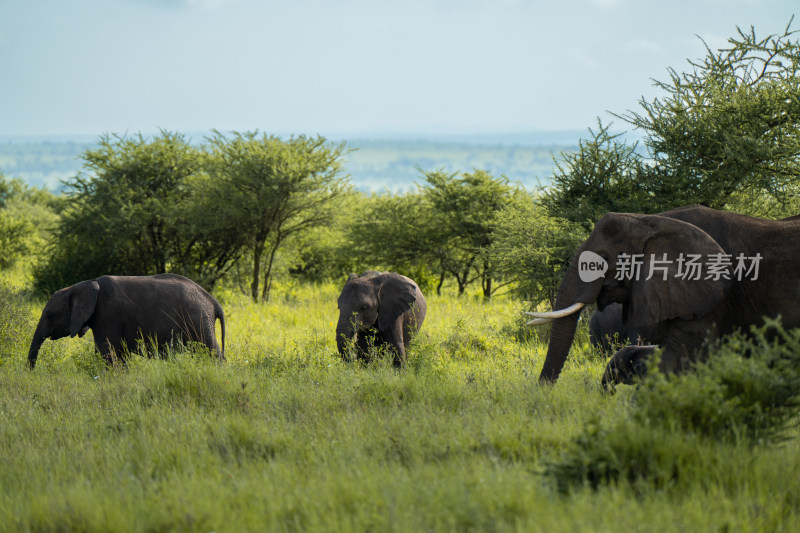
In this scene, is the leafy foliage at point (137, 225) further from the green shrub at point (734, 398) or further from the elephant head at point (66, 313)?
the green shrub at point (734, 398)

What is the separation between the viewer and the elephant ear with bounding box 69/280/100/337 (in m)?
9.02

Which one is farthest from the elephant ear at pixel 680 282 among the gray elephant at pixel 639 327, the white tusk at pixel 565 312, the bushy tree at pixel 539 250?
the bushy tree at pixel 539 250

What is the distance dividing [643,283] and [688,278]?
14.2 inches

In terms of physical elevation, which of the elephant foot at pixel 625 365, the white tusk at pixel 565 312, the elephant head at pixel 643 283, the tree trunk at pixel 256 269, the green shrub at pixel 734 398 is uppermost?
the elephant head at pixel 643 283

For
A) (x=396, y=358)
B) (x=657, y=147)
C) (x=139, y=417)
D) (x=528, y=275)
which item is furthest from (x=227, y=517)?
(x=657, y=147)

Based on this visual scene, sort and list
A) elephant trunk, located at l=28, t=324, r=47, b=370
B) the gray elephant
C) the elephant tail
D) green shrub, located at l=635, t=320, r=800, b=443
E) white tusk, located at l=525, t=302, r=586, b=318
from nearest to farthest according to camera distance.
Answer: green shrub, located at l=635, t=320, r=800, b=443 < white tusk, located at l=525, t=302, r=586, b=318 < the gray elephant < elephant trunk, located at l=28, t=324, r=47, b=370 < the elephant tail

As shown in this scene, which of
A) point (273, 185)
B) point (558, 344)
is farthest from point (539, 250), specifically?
point (273, 185)

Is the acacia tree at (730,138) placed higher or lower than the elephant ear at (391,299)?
higher

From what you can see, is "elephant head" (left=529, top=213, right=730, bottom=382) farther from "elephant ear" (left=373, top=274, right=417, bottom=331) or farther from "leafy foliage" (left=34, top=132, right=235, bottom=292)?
"leafy foliage" (left=34, top=132, right=235, bottom=292)

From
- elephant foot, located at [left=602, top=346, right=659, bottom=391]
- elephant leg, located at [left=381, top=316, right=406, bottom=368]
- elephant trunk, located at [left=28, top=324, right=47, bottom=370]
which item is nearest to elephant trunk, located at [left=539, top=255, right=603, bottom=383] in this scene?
elephant foot, located at [left=602, top=346, right=659, bottom=391]

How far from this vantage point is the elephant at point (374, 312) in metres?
8.94

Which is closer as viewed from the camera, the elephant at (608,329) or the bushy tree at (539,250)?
the elephant at (608,329)

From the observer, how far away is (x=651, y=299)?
237 inches

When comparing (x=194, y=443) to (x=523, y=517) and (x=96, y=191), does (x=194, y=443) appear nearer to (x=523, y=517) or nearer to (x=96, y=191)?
(x=523, y=517)
